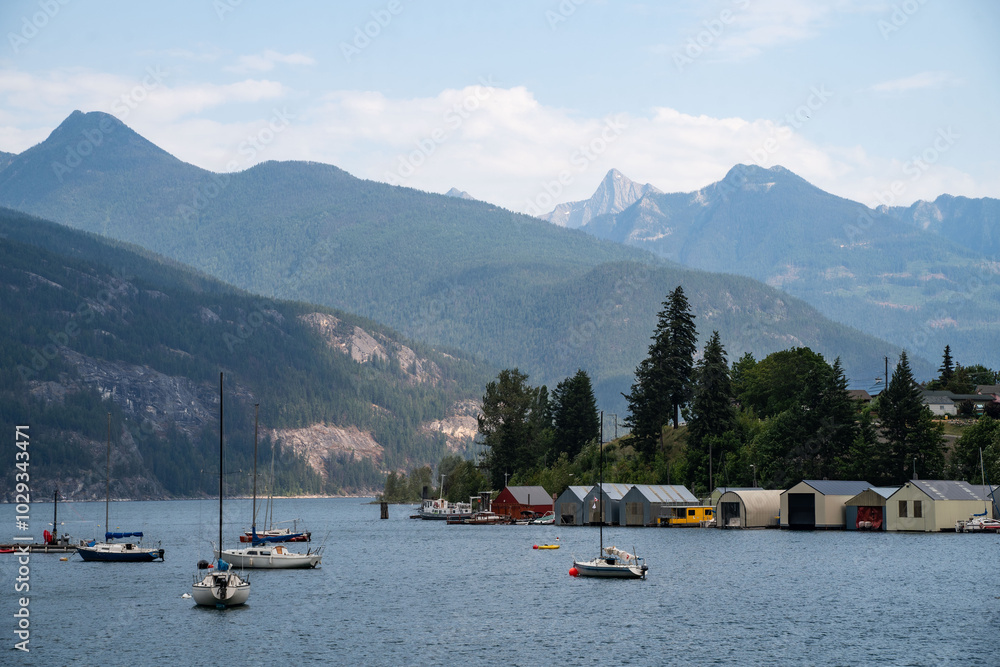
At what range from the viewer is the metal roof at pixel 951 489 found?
12912 centimetres

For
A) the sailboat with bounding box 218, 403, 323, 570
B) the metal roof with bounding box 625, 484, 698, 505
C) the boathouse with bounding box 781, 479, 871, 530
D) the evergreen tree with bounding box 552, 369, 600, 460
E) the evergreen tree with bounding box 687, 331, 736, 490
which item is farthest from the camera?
the evergreen tree with bounding box 552, 369, 600, 460

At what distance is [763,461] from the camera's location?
500 ft

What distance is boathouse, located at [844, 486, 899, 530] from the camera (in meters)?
136

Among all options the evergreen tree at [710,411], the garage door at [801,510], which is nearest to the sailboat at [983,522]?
the garage door at [801,510]

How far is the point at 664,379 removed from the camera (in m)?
164

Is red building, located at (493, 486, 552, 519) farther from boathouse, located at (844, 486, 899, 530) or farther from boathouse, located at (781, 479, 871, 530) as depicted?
boathouse, located at (844, 486, 899, 530)

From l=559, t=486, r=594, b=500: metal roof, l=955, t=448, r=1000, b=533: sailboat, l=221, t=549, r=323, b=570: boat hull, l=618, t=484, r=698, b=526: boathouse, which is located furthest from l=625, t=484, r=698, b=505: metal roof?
l=221, t=549, r=323, b=570: boat hull

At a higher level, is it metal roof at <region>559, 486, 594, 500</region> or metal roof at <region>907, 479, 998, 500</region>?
metal roof at <region>907, 479, 998, 500</region>

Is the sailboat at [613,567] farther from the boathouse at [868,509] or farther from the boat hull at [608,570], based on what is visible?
the boathouse at [868,509]

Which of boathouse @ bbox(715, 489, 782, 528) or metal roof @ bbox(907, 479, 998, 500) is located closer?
metal roof @ bbox(907, 479, 998, 500)

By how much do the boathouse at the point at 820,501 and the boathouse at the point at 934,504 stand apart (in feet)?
22.4

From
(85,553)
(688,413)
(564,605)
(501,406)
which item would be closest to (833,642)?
(564,605)

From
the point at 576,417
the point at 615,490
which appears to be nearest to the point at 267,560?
the point at 615,490

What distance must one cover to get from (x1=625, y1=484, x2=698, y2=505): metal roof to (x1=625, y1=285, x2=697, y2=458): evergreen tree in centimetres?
1444
